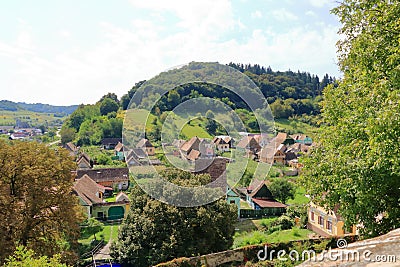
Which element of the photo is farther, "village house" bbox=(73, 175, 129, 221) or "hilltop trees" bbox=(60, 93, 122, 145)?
"hilltop trees" bbox=(60, 93, 122, 145)

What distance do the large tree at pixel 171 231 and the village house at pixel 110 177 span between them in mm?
24498

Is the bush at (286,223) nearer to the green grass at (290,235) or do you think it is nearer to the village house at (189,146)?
the green grass at (290,235)

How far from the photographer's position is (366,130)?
6.82m

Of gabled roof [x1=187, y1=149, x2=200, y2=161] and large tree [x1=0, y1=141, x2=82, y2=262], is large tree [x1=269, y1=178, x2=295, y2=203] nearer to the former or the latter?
gabled roof [x1=187, y1=149, x2=200, y2=161]

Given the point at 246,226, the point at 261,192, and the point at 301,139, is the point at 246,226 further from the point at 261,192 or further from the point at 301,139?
the point at 301,139

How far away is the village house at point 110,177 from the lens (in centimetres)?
4188

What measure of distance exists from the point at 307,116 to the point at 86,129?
50.4m

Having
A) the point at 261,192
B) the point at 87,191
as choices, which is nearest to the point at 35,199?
the point at 87,191

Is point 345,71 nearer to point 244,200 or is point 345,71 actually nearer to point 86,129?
point 244,200

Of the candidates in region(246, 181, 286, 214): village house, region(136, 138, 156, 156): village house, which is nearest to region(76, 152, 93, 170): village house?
region(246, 181, 286, 214): village house

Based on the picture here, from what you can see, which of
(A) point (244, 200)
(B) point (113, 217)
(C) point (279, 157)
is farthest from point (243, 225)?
(C) point (279, 157)

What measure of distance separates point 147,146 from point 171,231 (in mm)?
4013

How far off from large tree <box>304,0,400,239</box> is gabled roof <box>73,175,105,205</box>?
79.2ft

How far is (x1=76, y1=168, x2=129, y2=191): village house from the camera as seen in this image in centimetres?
4188
